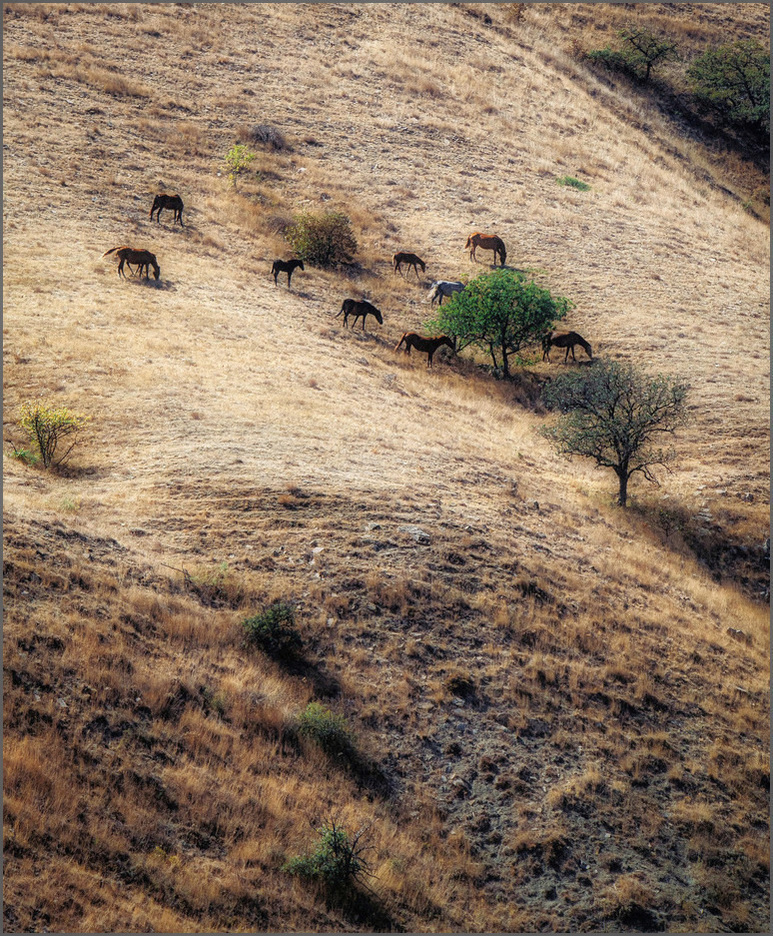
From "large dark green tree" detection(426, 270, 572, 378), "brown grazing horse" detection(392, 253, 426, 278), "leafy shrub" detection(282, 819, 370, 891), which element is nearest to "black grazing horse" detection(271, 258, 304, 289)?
"brown grazing horse" detection(392, 253, 426, 278)

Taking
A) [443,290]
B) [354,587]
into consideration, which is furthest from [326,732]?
[443,290]

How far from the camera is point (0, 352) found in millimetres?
19688

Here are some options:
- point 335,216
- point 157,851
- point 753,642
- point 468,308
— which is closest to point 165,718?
point 157,851

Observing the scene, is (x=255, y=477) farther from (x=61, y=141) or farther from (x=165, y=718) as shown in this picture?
(x=61, y=141)

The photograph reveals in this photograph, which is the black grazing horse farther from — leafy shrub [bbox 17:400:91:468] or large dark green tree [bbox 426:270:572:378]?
leafy shrub [bbox 17:400:91:468]

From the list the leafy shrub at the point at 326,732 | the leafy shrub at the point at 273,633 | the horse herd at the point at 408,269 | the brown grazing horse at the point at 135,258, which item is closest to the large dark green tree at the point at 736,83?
the horse herd at the point at 408,269

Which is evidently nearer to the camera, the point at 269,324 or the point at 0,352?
the point at 0,352

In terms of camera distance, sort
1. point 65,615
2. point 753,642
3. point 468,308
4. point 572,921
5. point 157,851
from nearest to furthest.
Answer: point 157,851 < point 572,921 < point 65,615 < point 753,642 < point 468,308

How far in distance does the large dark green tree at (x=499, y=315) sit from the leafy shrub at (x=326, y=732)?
61.7 feet

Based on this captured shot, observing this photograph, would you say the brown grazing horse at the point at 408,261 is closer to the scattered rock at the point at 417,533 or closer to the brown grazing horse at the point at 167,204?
the brown grazing horse at the point at 167,204

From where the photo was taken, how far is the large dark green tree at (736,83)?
5272 centimetres

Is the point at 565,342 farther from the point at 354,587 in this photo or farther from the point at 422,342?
the point at 354,587

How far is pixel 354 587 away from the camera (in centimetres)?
1399

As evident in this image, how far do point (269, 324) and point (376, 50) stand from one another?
3077cm
